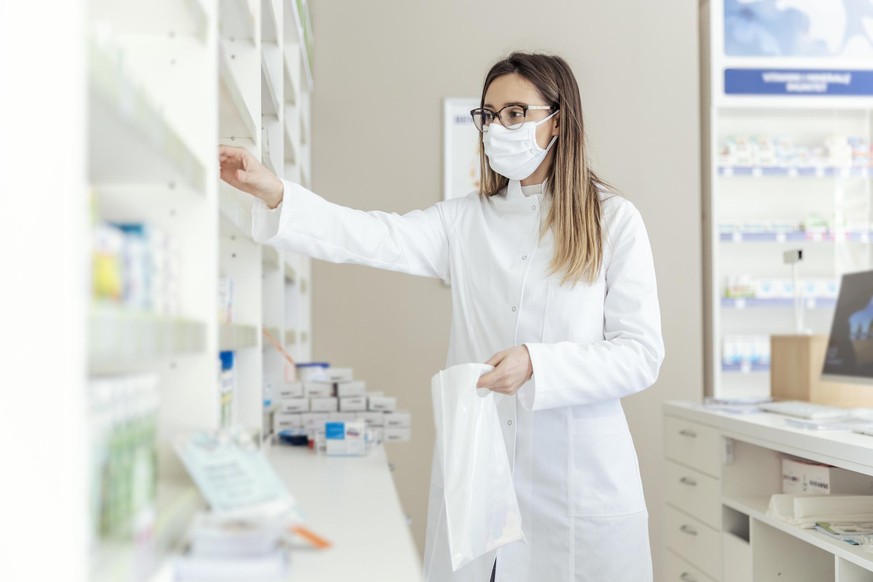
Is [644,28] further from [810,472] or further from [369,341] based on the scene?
[810,472]

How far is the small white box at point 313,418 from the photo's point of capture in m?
2.37

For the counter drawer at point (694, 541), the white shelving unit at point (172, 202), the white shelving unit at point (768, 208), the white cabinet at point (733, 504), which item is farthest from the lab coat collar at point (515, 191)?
the white shelving unit at point (768, 208)

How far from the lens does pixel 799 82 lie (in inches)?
183

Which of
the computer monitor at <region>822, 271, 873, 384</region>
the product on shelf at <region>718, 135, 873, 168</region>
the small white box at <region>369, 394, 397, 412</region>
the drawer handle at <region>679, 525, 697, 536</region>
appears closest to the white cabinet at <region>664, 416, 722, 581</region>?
the drawer handle at <region>679, 525, 697, 536</region>

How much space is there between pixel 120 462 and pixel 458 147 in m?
3.37

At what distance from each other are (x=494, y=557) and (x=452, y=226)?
795mm

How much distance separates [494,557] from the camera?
2047 mm

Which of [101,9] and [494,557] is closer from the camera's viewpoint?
[101,9]

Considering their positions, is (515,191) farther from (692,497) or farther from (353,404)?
(692,497)

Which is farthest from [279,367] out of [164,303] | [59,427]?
[59,427]

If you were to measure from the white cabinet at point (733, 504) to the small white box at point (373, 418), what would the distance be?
46.0 inches

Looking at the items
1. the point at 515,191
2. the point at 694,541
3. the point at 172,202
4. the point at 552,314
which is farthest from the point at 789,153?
the point at 172,202

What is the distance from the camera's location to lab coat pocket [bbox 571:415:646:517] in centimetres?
206

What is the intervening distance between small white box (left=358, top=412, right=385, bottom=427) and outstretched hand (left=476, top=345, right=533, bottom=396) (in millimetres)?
610
